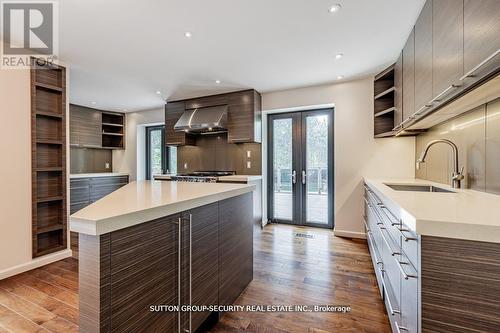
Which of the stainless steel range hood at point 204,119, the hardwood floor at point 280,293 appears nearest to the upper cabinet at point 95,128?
the stainless steel range hood at point 204,119

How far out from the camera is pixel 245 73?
10.9 ft

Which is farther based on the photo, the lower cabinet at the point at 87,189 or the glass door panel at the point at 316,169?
the lower cabinet at the point at 87,189

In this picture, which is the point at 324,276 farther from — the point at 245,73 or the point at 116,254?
the point at 245,73

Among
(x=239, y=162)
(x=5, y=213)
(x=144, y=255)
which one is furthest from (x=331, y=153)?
(x=5, y=213)

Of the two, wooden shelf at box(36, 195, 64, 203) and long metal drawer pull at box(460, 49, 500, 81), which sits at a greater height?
long metal drawer pull at box(460, 49, 500, 81)

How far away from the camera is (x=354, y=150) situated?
11.9 feet

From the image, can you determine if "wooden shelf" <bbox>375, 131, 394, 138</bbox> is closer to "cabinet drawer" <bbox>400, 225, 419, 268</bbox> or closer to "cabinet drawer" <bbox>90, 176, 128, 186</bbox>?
"cabinet drawer" <bbox>400, 225, 419, 268</bbox>

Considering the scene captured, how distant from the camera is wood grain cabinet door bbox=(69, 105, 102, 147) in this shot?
16.3ft

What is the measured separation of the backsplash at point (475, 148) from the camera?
1.53 m

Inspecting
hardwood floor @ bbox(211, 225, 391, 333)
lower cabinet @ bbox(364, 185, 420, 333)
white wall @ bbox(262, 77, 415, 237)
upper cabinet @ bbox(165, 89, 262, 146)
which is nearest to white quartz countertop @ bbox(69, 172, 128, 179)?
upper cabinet @ bbox(165, 89, 262, 146)

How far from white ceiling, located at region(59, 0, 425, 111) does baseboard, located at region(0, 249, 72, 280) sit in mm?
2419

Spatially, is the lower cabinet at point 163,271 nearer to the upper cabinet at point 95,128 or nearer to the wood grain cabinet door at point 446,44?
the wood grain cabinet door at point 446,44

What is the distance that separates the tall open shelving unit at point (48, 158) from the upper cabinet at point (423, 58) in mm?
3914

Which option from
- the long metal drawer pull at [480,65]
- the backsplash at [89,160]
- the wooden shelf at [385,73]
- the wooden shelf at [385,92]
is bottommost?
the backsplash at [89,160]
